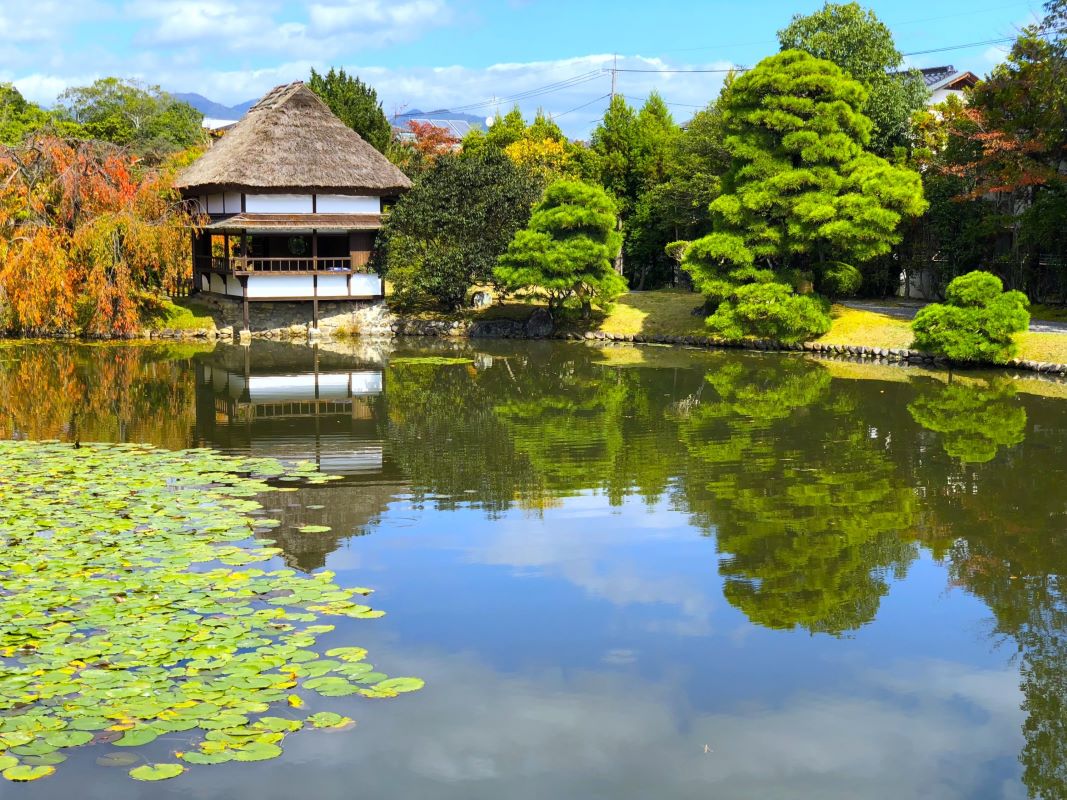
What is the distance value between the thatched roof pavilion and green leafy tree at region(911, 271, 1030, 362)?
1405 cm

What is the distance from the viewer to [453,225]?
90.7 ft

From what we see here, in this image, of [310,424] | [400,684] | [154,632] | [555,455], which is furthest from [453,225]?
[400,684]

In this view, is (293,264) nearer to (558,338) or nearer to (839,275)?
(558,338)

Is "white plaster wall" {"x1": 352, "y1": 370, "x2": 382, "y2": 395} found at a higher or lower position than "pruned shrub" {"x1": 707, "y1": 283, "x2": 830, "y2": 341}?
lower

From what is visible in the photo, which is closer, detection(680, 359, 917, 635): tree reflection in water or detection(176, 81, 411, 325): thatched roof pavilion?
detection(680, 359, 917, 635): tree reflection in water

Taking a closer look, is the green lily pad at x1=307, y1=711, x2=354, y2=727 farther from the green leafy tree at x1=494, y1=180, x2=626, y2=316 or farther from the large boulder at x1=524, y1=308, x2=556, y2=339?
the large boulder at x1=524, y1=308, x2=556, y2=339

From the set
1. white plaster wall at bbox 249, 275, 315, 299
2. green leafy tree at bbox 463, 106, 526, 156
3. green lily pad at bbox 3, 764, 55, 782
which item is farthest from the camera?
green leafy tree at bbox 463, 106, 526, 156

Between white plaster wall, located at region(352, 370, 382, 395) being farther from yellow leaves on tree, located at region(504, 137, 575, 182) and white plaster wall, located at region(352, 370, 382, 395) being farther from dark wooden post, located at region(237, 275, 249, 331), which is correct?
yellow leaves on tree, located at region(504, 137, 575, 182)

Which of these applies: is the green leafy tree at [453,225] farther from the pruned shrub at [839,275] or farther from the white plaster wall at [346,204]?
the pruned shrub at [839,275]

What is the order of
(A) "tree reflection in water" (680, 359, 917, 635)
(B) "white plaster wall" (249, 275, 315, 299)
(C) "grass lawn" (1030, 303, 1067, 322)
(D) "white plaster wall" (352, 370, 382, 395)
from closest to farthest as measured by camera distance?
(A) "tree reflection in water" (680, 359, 917, 635) → (D) "white plaster wall" (352, 370, 382, 395) → (C) "grass lawn" (1030, 303, 1067, 322) → (B) "white plaster wall" (249, 275, 315, 299)

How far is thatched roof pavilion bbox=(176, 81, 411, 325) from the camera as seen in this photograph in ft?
86.3

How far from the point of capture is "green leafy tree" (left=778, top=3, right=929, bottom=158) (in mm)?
26609

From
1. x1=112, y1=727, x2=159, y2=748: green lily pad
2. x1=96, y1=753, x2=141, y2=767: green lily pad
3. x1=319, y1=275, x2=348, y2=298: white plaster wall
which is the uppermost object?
x1=319, y1=275, x2=348, y2=298: white plaster wall

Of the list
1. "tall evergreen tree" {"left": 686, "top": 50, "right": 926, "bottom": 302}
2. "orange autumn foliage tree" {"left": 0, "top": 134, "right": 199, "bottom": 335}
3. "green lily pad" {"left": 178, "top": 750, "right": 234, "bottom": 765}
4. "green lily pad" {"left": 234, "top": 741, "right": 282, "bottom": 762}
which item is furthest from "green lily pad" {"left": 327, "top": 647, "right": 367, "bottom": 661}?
"orange autumn foliage tree" {"left": 0, "top": 134, "right": 199, "bottom": 335}
